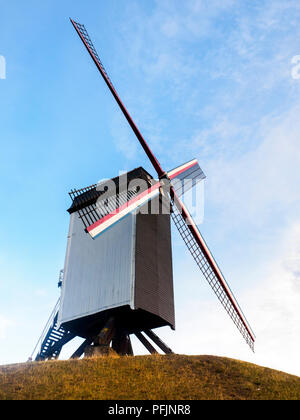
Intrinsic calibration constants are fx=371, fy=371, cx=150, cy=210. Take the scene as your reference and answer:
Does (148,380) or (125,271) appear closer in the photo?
(148,380)

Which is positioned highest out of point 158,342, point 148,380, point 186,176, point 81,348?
point 186,176

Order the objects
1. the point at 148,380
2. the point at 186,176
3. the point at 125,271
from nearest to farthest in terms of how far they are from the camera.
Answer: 1. the point at 148,380
2. the point at 125,271
3. the point at 186,176

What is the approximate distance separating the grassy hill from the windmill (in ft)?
8.68

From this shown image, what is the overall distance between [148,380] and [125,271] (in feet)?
19.1

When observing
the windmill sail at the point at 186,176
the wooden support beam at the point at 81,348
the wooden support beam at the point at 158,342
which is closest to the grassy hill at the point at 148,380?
the wooden support beam at the point at 158,342

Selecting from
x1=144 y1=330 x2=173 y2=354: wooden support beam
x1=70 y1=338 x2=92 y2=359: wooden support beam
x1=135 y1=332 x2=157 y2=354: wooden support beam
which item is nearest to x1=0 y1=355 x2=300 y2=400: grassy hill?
x1=144 y1=330 x2=173 y2=354: wooden support beam

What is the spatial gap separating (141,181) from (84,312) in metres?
7.29

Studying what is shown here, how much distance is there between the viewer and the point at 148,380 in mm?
12555

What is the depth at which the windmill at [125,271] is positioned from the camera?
17.4m

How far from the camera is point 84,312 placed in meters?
18.2

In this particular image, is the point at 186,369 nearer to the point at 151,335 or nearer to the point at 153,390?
the point at 153,390

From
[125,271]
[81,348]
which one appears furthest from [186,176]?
[81,348]

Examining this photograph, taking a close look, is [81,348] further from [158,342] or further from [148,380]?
[148,380]

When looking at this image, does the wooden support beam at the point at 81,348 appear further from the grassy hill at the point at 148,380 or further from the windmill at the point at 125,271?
the grassy hill at the point at 148,380
